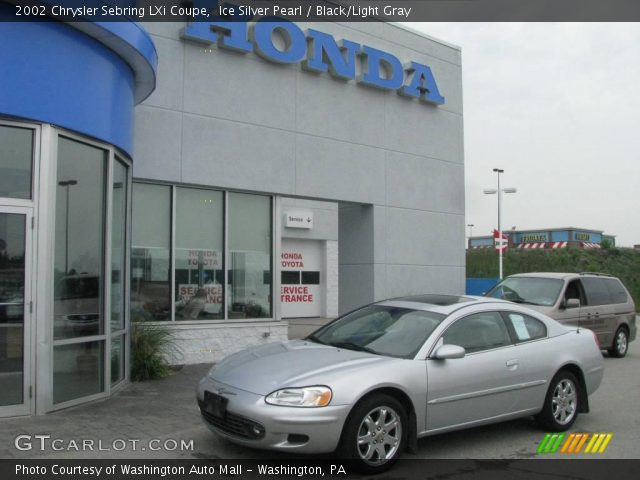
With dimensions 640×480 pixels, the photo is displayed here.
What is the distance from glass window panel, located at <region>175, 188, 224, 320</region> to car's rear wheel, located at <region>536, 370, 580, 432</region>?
6280 mm

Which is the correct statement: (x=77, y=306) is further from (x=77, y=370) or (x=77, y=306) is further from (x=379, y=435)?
(x=379, y=435)

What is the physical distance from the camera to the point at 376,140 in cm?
1455

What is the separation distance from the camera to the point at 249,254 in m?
12.4

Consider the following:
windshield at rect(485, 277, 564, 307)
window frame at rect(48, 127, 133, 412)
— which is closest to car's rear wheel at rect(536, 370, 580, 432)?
window frame at rect(48, 127, 133, 412)

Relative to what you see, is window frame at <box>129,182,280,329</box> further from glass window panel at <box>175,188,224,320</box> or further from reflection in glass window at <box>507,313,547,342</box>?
reflection in glass window at <box>507,313,547,342</box>

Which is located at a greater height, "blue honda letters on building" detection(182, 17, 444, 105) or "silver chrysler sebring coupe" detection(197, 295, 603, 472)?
"blue honda letters on building" detection(182, 17, 444, 105)

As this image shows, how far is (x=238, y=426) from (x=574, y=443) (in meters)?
3.65

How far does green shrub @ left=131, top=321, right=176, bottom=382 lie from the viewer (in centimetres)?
977

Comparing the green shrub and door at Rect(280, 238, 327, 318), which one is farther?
door at Rect(280, 238, 327, 318)

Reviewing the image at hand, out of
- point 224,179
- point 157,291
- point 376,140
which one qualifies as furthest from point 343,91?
point 157,291

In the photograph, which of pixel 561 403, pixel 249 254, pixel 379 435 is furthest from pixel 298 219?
pixel 379 435

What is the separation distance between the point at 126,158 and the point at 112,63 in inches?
55.3

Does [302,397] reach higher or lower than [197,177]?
lower

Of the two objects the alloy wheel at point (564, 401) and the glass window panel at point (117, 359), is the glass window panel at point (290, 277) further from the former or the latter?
the alloy wheel at point (564, 401)
